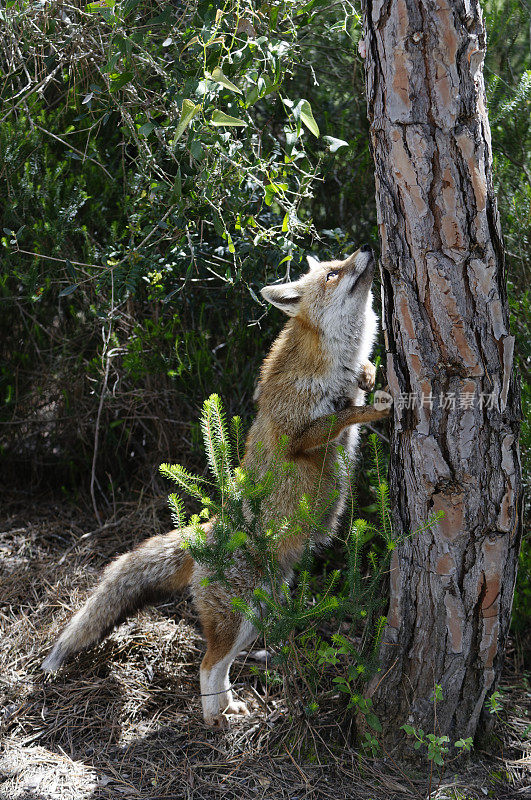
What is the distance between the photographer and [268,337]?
4672 mm

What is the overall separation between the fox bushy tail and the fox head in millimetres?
1382

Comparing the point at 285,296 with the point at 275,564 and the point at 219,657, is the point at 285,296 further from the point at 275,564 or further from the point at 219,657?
the point at 219,657

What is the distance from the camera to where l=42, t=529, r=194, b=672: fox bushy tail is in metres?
3.44

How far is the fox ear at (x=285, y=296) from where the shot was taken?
3.68 meters

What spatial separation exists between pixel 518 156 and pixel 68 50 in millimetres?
2895

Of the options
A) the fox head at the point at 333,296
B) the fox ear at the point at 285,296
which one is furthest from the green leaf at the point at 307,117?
the fox ear at the point at 285,296

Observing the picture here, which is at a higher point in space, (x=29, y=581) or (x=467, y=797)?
(x=29, y=581)

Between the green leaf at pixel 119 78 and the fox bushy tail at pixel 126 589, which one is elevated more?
the green leaf at pixel 119 78

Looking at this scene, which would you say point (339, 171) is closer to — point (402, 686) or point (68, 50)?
point (68, 50)

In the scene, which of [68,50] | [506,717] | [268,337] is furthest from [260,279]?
[506,717]

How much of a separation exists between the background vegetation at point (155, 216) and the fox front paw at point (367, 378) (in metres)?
0.76

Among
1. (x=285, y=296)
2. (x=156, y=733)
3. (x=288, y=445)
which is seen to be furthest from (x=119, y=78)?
(x=156, y=733)

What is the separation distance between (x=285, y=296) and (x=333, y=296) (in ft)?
0.88

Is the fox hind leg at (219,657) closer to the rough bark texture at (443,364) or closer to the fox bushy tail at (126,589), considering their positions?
the fox bushy tail at (126,589)
